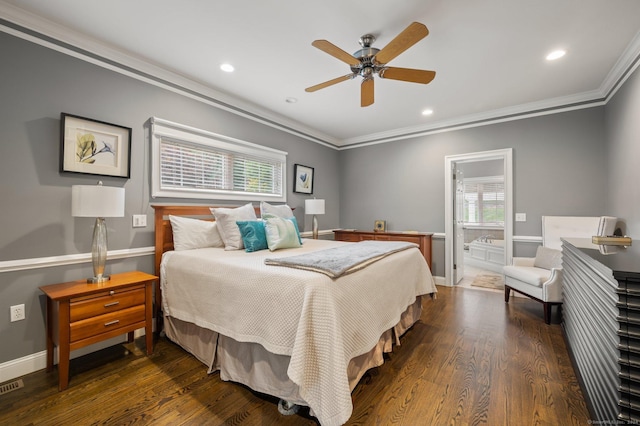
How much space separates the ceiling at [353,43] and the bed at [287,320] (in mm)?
1858

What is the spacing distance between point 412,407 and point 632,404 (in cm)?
97

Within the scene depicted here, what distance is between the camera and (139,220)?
2.60m

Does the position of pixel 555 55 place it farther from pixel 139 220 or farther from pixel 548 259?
pixel 139 220

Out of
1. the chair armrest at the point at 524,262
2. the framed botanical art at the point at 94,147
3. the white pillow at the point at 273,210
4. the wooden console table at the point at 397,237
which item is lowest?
the chair armrest at the point at 524,262

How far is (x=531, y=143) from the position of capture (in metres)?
3.75

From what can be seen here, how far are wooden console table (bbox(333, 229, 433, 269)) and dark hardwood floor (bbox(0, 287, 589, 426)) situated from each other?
5.57ft

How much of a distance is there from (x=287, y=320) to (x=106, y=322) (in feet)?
4.93

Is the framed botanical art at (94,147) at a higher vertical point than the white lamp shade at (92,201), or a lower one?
higher

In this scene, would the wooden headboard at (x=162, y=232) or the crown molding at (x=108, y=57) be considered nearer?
the crown molding at (x=108, y=57)

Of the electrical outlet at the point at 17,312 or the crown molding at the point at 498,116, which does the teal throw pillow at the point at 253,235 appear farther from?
the crown molding at the point at 498,116

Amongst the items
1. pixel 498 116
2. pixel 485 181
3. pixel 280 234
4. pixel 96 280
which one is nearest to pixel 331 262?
pixel 280 234

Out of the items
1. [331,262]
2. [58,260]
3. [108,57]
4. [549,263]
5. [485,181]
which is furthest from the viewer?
[485,181]

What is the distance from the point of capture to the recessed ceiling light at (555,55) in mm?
2477

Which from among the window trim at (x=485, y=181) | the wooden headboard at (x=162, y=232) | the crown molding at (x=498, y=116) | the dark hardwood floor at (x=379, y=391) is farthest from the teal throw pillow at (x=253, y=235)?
the window trim at (x=485, y=181)
